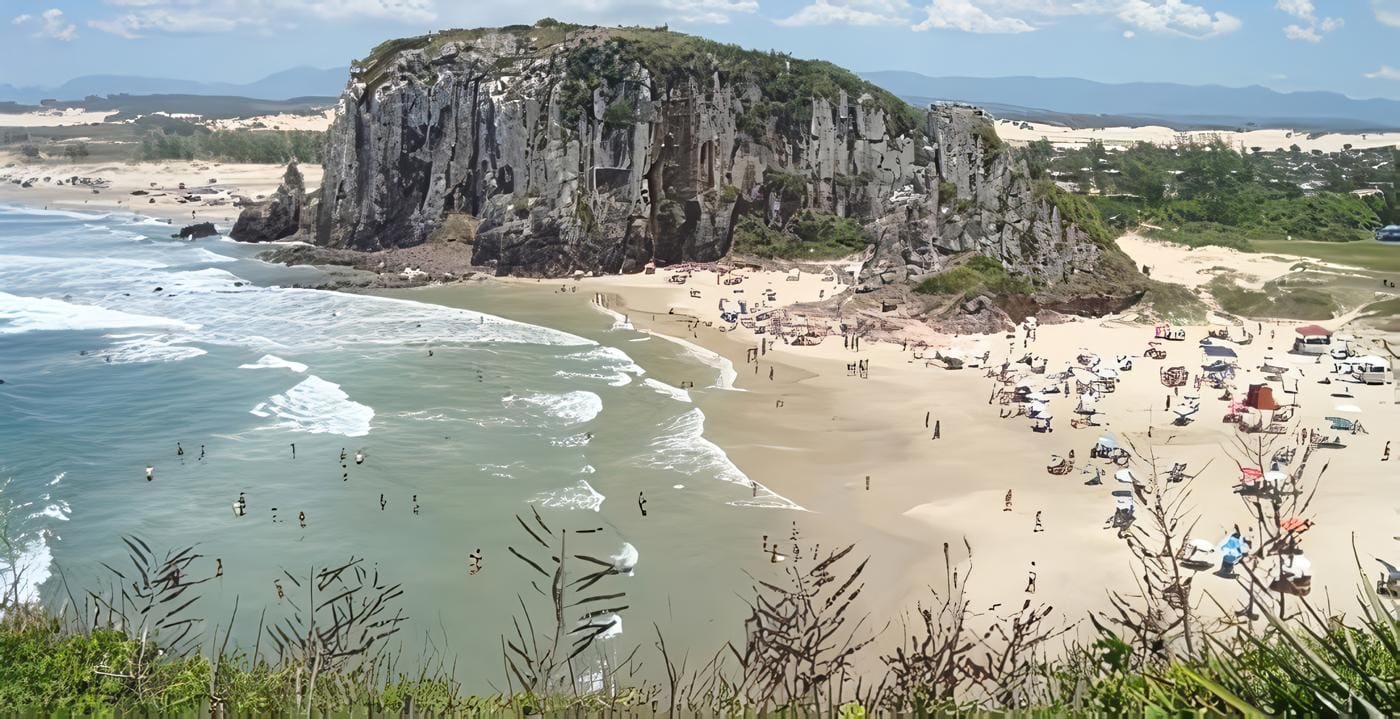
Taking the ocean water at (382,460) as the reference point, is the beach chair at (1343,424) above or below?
above

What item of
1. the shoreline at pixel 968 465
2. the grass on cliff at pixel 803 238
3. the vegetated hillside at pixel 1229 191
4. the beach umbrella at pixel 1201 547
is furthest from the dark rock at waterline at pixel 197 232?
the beach umbrella at pixel 1201 547

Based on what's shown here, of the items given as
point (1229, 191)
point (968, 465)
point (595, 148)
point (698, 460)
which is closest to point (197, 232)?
point (595, 148)

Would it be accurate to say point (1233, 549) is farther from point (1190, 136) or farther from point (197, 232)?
point (1190, 136)

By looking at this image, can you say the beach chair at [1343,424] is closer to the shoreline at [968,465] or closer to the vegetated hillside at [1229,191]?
the shoreline at [968,465]

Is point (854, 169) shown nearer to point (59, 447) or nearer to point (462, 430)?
point (462, 430)

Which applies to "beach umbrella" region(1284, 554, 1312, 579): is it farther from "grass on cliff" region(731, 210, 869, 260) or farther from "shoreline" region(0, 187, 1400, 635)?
"grass on cliff" region(731, 210, 869, 260)

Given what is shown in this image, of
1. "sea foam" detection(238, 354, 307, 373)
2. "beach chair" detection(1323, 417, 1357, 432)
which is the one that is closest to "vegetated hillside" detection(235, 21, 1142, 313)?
"sea foam" detection(238, 354, 307, 373)
